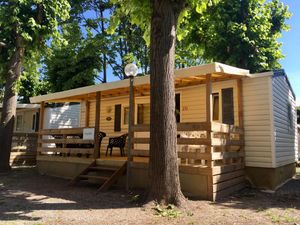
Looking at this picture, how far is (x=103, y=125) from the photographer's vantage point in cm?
→ 1418

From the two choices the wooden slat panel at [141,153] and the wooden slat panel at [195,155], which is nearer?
the wooden slat panel at [195,155]

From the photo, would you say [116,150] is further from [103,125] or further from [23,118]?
[23,118]

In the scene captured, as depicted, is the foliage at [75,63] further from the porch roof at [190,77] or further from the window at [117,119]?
the porch roof at [190,77]

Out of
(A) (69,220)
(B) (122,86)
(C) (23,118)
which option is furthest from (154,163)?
(C) (23,118)

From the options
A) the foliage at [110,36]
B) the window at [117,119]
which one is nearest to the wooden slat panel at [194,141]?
the window at [117,119]

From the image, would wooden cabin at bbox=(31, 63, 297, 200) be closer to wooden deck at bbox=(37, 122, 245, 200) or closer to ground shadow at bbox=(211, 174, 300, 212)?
wooden deck at bbox=(37, 122, 245, 200)

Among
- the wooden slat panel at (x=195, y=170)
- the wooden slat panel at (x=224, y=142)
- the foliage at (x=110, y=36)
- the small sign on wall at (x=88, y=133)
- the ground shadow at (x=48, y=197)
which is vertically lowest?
the ground shadow at (x=48, y=197)

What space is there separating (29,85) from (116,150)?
658 inches

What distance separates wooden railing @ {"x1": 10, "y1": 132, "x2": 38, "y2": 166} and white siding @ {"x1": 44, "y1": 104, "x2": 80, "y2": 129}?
1826 mm

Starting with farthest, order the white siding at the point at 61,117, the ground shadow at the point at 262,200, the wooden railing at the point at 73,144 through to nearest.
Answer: the white siding at the point at 61,117, the wooden railing at the point at 73,144, the ground shadow at the point at 262,200

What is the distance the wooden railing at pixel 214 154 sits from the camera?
7477 mm

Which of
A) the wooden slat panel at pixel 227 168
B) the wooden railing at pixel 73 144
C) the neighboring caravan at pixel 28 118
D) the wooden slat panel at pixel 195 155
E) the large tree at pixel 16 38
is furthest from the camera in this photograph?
the neighboring caravan at pixel 28 118

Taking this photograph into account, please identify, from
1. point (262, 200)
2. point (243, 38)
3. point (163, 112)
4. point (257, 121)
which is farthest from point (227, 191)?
point (243, 38)

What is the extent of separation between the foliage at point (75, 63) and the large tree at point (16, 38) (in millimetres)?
8444
